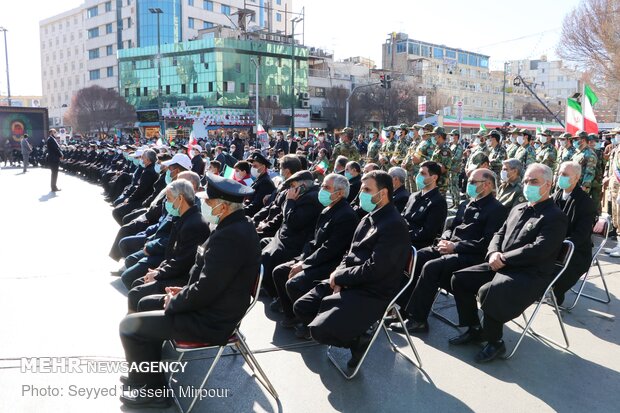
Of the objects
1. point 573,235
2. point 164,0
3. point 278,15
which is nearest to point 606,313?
point 573,235

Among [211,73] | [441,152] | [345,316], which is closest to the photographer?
[345,316]

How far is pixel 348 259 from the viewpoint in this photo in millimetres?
4434

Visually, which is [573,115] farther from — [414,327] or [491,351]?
[491,351]

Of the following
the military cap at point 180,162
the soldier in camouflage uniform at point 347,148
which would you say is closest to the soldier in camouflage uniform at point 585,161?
the soldier in camouflage uniform at point 347,148

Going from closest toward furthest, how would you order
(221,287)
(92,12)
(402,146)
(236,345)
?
(221,287) → (236,345) → (402,146) → (92,12)

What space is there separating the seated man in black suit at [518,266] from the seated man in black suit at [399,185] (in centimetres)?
183

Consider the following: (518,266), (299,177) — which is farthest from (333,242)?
(518,266)

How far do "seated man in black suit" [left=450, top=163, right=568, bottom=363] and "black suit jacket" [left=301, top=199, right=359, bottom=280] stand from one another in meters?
1.17

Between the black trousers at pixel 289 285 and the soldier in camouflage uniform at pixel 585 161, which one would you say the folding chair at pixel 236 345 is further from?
the soldier in camouflage uniform at pixel 585 161

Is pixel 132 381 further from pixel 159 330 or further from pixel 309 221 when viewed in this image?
pixel 309 221

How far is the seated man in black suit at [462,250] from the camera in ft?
16.8

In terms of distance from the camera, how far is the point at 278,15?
286ft

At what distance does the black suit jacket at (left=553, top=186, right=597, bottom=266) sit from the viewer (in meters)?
5.36

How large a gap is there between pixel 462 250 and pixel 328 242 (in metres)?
1.41
